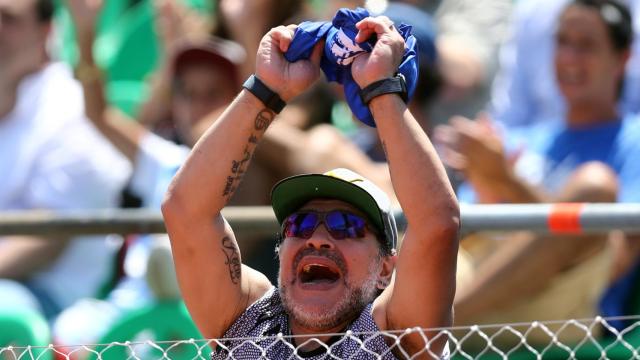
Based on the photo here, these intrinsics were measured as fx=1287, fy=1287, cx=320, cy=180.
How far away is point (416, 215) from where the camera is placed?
302 centimetres

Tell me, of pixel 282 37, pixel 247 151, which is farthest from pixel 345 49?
pixel 247 151

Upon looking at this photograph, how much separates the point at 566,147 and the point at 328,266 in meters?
1.98

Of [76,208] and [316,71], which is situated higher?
[316,71]

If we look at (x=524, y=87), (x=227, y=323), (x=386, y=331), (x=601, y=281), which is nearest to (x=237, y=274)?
(x=227, y=323)

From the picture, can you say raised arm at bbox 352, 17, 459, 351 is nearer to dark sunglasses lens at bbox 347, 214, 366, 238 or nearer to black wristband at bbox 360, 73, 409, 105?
black wristband at bbox 360, 73, 409, 105

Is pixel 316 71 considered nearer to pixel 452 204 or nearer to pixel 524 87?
pixel 452 204

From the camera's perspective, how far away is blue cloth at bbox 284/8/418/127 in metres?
3.15

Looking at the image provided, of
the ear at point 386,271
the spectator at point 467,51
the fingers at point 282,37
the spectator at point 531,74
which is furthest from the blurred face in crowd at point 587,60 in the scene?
the fingers at point 282,37

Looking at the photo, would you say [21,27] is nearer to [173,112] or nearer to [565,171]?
[173,112]

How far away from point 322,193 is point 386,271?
11.0 inches

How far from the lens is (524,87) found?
5.82 m

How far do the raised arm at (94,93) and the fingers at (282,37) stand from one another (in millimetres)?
2420

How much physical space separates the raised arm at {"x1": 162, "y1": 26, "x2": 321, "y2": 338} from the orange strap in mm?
1078

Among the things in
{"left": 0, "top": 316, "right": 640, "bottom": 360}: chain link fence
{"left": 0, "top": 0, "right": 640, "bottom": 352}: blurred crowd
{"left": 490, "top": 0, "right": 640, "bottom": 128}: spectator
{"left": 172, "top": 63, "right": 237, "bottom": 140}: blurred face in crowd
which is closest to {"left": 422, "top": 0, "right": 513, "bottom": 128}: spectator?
{"left": 0, "top": 0, "right": 640, "bottom": 352}: blurred crowd
